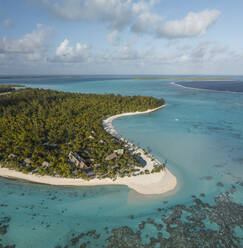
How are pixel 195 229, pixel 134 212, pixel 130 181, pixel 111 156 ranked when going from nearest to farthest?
1. pixel 195 229
2. pixel 134 212
3. pixel 130 181
4. pixel 111 156

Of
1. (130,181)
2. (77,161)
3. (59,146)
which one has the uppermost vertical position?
(77,161)

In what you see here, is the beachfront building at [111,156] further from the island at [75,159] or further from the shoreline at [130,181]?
the shoreline at [130,181]

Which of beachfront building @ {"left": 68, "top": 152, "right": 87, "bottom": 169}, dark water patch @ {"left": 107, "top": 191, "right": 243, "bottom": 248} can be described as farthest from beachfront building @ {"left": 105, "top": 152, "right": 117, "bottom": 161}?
dark water patch @ {"left": 107, "top": 191, "right": 243, "bottom": 248}

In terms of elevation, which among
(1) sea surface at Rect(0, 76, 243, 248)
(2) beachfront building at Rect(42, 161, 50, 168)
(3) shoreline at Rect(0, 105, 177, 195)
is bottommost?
(1) sea surface at Rect(0, 76, 243, 248)

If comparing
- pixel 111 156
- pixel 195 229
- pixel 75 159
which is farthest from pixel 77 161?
pixel 195 229

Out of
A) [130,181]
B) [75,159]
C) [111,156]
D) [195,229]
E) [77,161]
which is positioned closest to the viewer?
[195,229]

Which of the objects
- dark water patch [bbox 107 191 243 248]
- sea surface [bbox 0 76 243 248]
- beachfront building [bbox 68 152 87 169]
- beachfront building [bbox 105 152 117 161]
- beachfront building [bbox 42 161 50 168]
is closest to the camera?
dark water patch [bbox 107 191 243 248]

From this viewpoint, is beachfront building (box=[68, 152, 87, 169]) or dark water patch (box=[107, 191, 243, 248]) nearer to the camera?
dark water patch (box=[107, 191, 243, 248])

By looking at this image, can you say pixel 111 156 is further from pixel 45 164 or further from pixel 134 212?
pixel 45 164

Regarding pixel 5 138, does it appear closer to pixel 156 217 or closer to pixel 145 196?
pixel 145 196

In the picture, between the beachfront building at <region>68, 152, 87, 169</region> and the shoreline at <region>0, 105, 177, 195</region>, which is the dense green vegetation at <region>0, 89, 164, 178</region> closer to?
the beachfront building at <region>68, 152, 87, 169</region>

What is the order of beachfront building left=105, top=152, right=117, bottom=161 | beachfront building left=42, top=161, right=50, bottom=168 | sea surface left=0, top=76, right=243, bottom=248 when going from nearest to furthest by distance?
sea surface left=0, top=76, right=243, bottom=248, beachfront building left=42, top=161, right=50, bottom=168, beachfront building left=105, top=152, right=117, bottom=161

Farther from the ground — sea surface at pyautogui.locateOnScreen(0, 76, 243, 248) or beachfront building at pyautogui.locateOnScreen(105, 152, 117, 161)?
beachfront building at pyautogui.locateOnScreen(105, 152, 117, 161)
